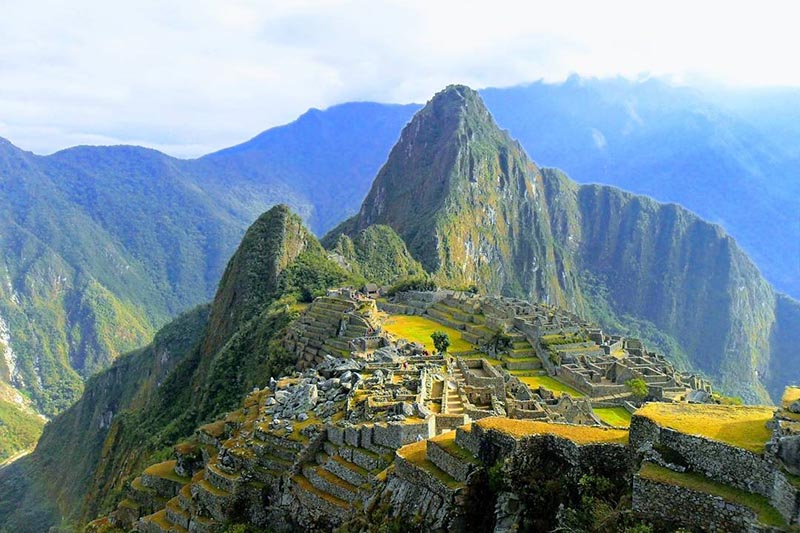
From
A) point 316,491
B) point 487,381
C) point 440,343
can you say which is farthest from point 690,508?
point 440,343

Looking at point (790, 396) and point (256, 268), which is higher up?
point (256, 268)

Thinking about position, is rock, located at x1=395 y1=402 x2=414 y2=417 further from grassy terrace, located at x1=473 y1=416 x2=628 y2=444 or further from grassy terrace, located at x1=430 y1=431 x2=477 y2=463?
grassy terrace, located at x1=473 y1=416 x2=628 y2=444

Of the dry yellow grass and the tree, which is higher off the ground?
the dry yellow grass

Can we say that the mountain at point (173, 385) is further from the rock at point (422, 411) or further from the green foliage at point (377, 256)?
the rock at point (422, 411)

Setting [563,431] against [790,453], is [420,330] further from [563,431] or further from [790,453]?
[790,453]

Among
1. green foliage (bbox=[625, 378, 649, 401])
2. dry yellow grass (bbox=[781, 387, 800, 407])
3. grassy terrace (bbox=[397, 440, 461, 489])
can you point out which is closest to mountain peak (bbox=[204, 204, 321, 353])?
green foliage (bbox=[625, 378, 649, 401])

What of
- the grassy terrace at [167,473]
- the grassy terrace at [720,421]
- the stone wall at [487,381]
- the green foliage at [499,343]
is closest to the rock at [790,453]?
the grassy terrace at [720,421]
